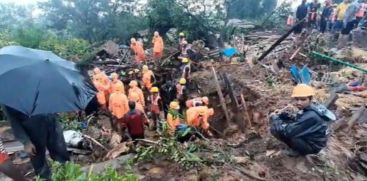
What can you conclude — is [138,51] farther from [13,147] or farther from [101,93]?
[13,147]

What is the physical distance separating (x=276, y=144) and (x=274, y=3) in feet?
77.8

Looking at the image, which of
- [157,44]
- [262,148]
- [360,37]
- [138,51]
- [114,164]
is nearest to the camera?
[114,164]

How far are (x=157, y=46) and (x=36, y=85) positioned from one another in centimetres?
1076

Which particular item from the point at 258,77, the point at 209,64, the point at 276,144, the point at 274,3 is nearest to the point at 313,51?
the point at 258,77

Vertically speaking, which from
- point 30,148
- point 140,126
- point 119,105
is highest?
point 30,148

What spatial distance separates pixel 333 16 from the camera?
50.8 feet

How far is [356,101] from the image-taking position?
903 cm

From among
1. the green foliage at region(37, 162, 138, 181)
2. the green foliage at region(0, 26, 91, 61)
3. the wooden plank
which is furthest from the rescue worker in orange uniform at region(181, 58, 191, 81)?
the green foliage at region(37, 162, 138, 181)

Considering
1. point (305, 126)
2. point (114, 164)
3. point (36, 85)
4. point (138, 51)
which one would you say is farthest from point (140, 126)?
point (138, 51)

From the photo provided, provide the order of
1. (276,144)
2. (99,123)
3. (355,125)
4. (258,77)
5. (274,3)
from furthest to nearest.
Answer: (274,3), (258,77), (99,123), (355,125), (276,144)

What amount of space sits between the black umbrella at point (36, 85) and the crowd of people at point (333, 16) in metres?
11.0

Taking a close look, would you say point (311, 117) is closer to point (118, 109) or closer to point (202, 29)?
point (118, 109)

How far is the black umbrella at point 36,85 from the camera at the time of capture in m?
4.09

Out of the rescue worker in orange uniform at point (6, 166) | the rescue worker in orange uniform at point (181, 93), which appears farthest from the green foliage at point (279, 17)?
the rescue worker in orange uniform at point (6, 166)
